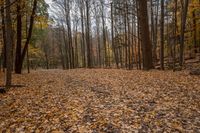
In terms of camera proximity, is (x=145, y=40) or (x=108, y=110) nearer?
(x=108, y=110)

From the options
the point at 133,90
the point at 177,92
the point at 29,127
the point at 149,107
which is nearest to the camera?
the point at 29,127

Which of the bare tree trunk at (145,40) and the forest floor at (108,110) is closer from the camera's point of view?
the forest floor at (108,110)

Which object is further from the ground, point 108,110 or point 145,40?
point 145,40

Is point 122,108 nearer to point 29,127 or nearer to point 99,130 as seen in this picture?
point 99,130

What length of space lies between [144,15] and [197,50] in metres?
14.7

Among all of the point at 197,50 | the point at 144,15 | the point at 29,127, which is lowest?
the point at 29,127

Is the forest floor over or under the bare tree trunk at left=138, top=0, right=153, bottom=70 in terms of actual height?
under

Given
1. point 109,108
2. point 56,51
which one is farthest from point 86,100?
point 56,51

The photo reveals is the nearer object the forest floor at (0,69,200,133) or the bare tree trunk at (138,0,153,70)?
the forest floor at (0,69,200,133)

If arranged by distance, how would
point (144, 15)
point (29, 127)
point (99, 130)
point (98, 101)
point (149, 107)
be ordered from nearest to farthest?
1. point (99, 130)
2. point (29, 127)
3. point (149, 107)
4. point (98, 101)
5. point (144, 15)

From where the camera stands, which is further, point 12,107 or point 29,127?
point 12,107

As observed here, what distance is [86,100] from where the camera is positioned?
8.83 metres

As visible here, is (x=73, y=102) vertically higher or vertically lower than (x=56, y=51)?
lower

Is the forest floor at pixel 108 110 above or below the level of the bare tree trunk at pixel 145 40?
below
